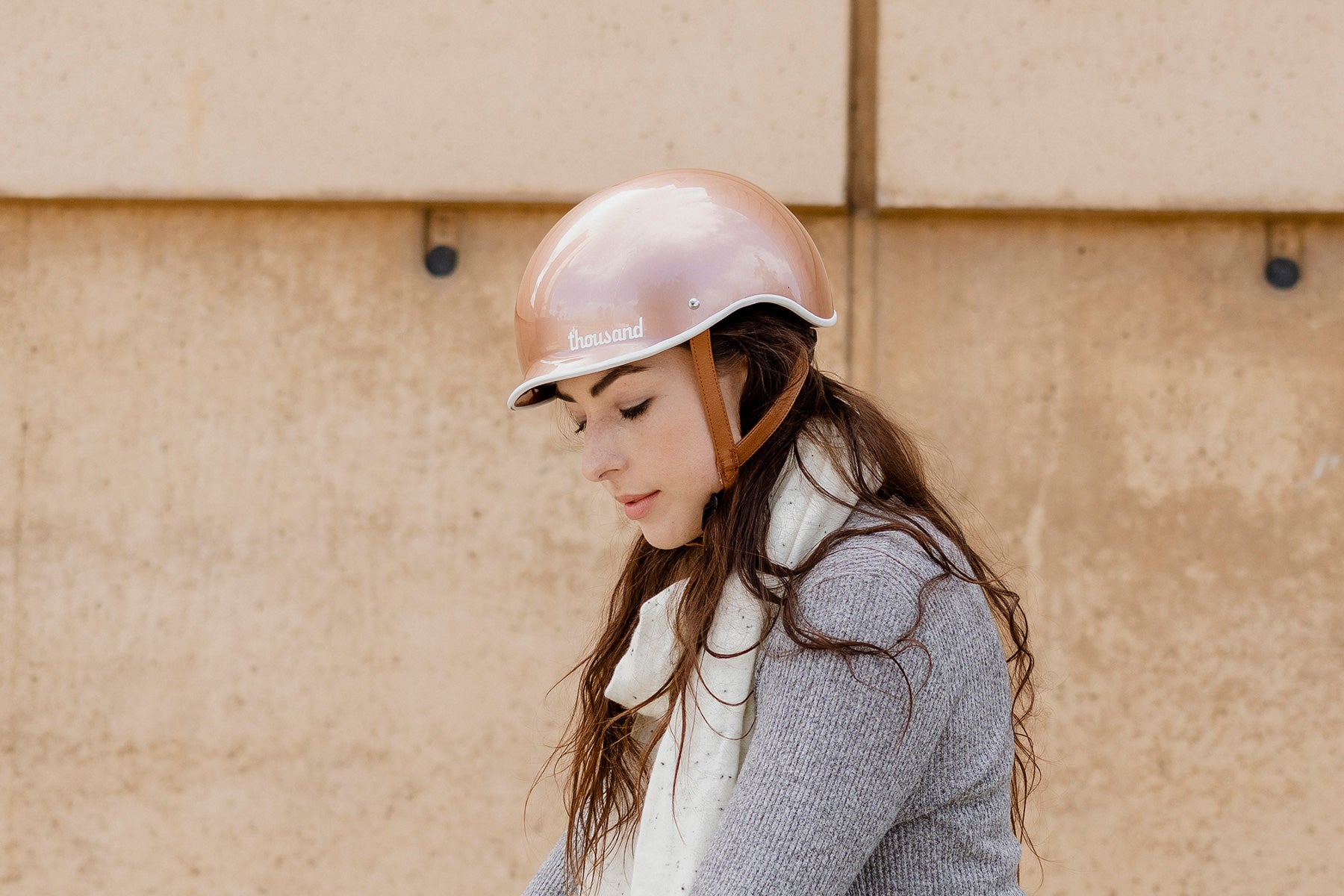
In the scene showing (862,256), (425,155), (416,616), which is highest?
(425,155)

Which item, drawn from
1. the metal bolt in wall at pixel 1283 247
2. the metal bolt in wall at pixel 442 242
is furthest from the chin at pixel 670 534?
the metal bolt in wall at pixel 1283 247

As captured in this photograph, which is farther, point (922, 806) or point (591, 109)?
point (591, 109)

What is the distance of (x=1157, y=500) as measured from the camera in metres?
3.29

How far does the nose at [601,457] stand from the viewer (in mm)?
1572

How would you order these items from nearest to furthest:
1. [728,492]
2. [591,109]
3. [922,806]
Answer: [922,806] → [728,492] → [591,109]

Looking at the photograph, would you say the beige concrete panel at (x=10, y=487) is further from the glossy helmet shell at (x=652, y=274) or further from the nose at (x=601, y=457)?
the nose at (x=601, y=457)

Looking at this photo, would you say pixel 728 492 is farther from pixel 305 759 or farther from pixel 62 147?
pixel 62 147

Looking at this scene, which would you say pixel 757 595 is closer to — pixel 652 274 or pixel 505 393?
pixel 652 274

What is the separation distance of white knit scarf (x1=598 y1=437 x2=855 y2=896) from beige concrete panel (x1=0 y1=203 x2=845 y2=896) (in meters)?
1.84

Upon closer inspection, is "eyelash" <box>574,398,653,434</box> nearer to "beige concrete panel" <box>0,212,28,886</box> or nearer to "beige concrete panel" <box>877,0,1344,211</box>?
"beige concrete panel" <box>877,0,1344,211</box>

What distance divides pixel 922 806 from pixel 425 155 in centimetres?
236

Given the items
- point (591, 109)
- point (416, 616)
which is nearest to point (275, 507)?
point (416, 616)

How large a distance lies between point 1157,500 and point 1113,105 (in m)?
1.01

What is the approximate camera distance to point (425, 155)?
3262mm
